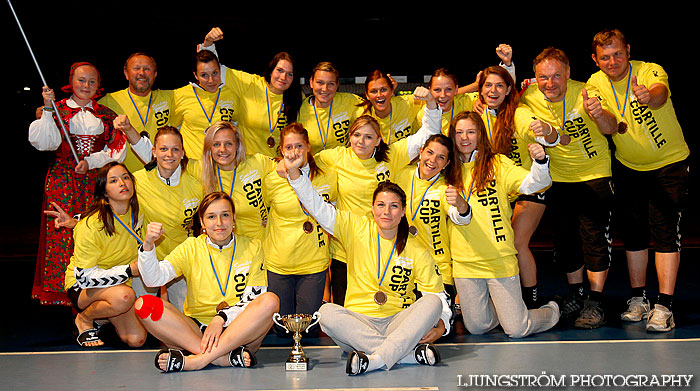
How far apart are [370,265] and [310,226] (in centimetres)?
66

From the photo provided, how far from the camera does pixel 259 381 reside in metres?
3.78

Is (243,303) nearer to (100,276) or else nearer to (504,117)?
(100,276)

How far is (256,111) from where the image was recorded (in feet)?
17.6

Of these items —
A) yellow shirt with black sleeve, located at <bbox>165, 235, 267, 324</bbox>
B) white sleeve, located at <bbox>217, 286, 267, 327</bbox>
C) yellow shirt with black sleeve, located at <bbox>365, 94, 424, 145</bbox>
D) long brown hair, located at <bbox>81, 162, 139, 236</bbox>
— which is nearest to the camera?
white sleeve, located at <bbox>217, 286, 267, 327</bbox>

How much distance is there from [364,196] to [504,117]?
1.07 m

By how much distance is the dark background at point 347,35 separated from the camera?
9.02 metres

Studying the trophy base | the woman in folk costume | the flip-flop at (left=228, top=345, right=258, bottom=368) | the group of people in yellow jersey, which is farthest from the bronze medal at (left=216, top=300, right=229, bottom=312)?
the woman in folk costume

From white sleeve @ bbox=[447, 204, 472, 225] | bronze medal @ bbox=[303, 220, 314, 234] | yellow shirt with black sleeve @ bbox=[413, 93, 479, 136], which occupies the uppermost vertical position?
yellow shirt with black sleeve @ bbox=[413, 93, 479, 136]

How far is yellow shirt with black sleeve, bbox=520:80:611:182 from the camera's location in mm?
4984

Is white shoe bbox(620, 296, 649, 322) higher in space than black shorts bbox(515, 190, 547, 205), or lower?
lower

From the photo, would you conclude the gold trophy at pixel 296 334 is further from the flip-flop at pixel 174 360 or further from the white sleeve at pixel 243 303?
the flip-flop at pixel 174 360

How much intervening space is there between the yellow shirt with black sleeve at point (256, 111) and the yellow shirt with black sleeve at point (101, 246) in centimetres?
113

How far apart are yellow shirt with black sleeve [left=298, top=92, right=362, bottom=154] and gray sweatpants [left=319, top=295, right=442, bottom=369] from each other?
1508 mm

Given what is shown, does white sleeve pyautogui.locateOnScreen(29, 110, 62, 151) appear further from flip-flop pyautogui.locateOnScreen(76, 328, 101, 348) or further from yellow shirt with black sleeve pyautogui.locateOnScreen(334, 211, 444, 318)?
yellow shirt with black sleeve pyautogui.locateOnScreen(334, 211, 444, 318)
